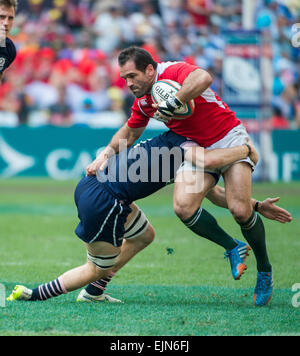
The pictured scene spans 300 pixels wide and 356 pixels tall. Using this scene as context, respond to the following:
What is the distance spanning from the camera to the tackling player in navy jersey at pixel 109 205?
5.33 metres

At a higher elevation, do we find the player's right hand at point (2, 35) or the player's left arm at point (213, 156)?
the player's right hand at point (2, 35)

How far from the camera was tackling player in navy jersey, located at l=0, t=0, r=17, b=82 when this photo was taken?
20.6 feet

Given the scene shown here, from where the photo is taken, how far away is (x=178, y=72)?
557cm

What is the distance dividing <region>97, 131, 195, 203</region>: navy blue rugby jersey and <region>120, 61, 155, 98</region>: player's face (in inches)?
17.4

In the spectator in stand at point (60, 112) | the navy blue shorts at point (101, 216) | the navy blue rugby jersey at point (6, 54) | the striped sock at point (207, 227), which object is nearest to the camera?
the navy blue shorts at point (101, 216)

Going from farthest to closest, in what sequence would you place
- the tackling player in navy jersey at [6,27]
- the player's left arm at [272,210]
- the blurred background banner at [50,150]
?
the blurred background banner at [50,150] < the tackling player in navy jersey at [6,27] < the player's left arm at [272,210]

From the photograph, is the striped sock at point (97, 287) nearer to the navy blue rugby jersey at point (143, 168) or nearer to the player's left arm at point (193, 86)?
the navy blue rugby jersey at point (143, 168)

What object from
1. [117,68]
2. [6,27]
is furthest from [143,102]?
[117,68]

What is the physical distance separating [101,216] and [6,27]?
219cm

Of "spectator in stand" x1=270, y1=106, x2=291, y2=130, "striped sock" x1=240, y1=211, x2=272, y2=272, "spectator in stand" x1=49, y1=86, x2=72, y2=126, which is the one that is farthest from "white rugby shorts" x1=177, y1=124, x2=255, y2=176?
"spectator in stand" x1=270, y1=106, x2=291, y2=130

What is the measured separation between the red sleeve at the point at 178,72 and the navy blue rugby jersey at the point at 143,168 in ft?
1.67

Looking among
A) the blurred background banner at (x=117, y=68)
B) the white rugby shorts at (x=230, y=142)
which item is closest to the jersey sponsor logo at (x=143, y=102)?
the white rugby shorts at (x=230, y=142)

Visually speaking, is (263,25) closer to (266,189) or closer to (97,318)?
(266,189)

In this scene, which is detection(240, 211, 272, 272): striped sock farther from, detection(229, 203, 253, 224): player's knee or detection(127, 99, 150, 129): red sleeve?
detection(127, 99, 150, 129): red sleeve
